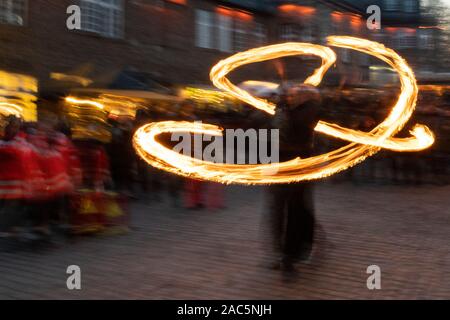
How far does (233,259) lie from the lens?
23.1ft

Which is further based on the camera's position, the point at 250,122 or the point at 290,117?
the point at 250,122

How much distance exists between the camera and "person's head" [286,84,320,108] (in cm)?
650

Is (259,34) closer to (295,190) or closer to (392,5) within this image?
(392,5)

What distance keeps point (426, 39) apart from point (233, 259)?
14.6 m

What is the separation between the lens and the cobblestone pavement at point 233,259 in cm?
580

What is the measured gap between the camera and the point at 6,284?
6.01 m

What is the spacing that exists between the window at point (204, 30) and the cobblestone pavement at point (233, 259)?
27.7 ft

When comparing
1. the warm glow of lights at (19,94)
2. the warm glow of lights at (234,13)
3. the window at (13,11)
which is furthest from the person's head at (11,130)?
the warm glow of lights at (234,13)

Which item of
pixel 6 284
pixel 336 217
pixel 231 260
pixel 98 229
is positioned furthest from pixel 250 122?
pixel 6 284

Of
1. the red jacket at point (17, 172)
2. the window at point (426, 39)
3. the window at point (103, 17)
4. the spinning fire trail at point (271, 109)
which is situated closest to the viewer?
the red jacket at point (17, 172)

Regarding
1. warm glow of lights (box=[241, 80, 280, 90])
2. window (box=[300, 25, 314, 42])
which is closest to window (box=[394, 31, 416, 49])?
window (box=[300, 25, 314, 42])

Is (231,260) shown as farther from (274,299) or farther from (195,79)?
(195,79)

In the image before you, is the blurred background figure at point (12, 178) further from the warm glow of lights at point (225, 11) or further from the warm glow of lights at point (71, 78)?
the warm glow of lights at point (225, 11)

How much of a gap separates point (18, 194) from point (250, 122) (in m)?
6.99
